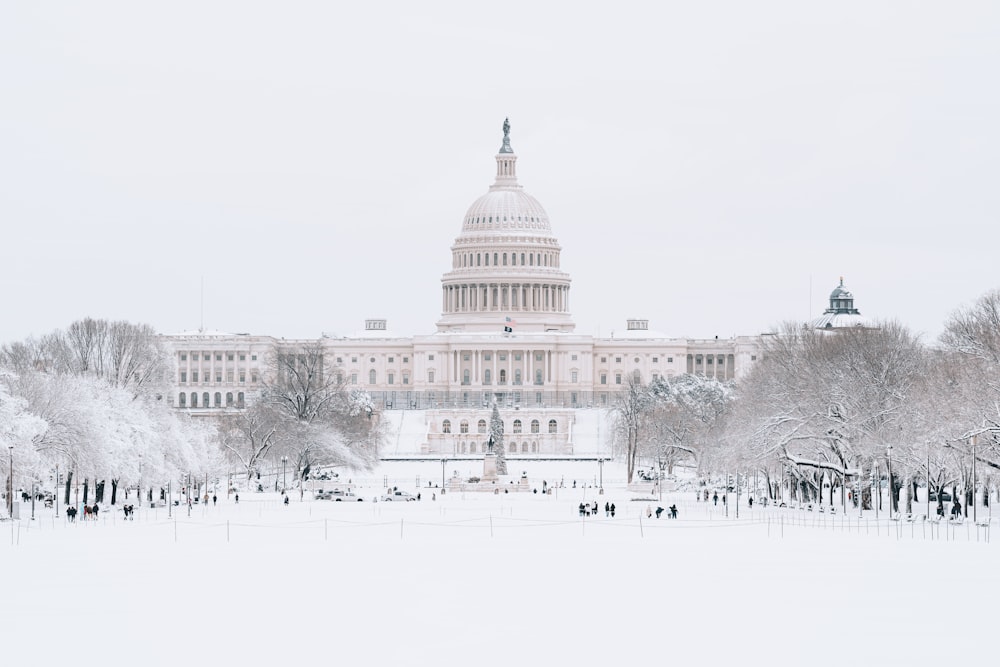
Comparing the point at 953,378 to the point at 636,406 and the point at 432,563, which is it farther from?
the point at 636,406

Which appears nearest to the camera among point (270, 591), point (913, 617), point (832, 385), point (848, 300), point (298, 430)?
point (913, 617)

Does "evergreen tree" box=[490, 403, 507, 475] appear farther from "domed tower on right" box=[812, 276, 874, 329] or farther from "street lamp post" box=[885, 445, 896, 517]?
"domed tower on right" box=[812, 276, 874, 329]

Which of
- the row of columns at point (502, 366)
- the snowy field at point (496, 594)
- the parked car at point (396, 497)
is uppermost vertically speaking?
the row of columns at point (502, 366)

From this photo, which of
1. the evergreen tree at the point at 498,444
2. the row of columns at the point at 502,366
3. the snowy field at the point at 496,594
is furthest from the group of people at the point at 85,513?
the row of columns at the point at 502,366

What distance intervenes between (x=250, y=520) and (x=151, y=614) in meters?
29.6

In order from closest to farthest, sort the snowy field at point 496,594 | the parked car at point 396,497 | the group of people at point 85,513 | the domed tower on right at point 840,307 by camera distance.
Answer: the snowy field at point 496,594 → the group of people at point 85,513 → the parked car at point 396,497 → the domed tower on right at point 840,307

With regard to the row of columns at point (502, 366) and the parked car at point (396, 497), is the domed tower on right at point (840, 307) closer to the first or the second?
the row of columns at point (502, 366)

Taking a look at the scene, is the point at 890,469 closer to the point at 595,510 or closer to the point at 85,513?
the point at 595,510

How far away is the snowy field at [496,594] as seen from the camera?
33.9 metres

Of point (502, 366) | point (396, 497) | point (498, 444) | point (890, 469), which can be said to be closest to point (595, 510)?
point (890, 469)

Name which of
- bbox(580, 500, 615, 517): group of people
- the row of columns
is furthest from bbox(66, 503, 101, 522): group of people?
the row of columns

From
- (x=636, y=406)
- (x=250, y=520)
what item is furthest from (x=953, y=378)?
(x=636, y=406)

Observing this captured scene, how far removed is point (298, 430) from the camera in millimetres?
101188

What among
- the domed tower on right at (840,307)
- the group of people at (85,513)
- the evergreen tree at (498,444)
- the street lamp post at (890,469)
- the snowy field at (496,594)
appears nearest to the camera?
the snowy field at (496,594)
